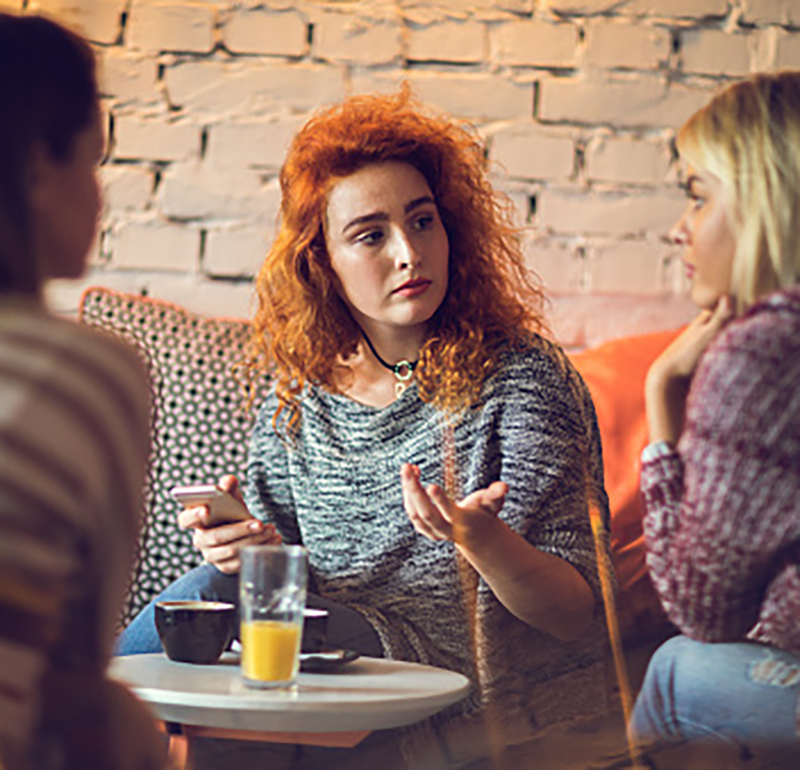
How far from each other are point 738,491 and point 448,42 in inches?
38.8

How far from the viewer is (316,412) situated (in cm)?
119

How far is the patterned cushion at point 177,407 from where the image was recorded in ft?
4.36

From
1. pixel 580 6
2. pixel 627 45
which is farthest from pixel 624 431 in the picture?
pixel 580 6

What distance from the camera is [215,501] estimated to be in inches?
37.9

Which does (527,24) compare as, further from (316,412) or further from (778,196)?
(778,196)

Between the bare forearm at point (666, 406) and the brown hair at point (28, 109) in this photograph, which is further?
the bare forearm at point (666, 406)

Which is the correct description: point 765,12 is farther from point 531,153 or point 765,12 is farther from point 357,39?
point 357,39

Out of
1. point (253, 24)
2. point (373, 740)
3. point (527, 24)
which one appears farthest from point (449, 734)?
point (253, 24)

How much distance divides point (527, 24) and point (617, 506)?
67cm

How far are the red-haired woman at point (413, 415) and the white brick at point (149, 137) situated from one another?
0.96 ft

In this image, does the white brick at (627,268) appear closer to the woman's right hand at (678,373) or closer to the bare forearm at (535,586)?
the bare forearm at (535,586)

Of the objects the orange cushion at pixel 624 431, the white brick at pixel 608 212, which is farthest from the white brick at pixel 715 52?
the orange cushion at pixel 624 431

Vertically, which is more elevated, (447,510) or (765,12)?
(765,12)

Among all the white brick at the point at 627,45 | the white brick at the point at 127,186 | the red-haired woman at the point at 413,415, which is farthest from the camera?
the white brick at the point at 127,186
